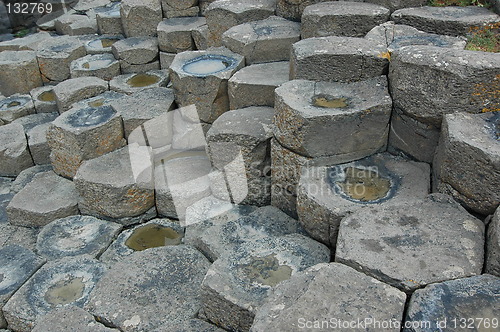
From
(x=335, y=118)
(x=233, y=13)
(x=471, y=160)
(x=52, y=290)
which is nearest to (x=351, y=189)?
(x=335, y=118)

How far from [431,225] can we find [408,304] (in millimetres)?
610

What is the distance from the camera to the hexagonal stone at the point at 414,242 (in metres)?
2.44

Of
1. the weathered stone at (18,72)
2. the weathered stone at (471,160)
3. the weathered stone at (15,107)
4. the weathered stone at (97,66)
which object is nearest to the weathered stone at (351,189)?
the weathered stone at (471,160)

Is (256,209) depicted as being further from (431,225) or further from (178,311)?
(431,225)

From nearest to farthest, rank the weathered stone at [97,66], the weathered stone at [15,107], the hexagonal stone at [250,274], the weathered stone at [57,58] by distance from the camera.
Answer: the hexagonal stone at [250,274] < the weathered stone at [15,107] < the weathered stone at [97,66] < the weathered stone at [57,58]

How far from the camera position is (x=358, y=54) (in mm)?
3467

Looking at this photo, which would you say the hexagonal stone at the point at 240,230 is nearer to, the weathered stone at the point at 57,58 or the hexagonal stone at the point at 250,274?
the hexagonal stone at the point at 250,274

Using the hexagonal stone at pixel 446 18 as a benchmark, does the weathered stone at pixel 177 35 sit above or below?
below

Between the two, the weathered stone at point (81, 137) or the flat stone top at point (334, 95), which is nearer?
the flat stone top at point (334, 95)

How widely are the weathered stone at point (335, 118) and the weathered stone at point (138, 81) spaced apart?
2454mm

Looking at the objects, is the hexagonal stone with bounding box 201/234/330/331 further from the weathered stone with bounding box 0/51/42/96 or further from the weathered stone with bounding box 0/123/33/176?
the weathered stone with bounding box 0/51/42/96

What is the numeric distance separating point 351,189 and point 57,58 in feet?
15.0

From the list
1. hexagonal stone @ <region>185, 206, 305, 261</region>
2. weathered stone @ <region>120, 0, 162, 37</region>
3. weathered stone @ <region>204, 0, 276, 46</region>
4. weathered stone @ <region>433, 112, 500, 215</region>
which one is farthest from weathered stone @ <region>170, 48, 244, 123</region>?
weathered stone @ <region>433, 112, 500, 215</region>

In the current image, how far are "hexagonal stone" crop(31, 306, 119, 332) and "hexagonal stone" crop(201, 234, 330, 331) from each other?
2.27ft
